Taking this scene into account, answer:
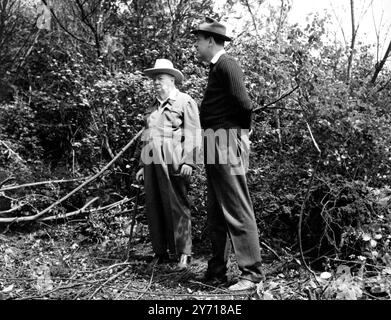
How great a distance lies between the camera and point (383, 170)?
17.8 ft

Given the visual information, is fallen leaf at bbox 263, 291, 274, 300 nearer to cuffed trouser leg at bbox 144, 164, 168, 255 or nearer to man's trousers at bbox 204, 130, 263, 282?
man's trousers at bbox 204, 130, 263, 282

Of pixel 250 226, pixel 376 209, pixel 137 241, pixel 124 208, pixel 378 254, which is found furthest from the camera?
pixel 124 208

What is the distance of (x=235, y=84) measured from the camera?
14.0 feet

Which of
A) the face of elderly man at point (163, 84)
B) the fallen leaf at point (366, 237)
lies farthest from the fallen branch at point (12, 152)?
the fallen leaf at point (366, 237)

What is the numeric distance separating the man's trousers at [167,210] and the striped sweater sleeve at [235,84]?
4.16ft

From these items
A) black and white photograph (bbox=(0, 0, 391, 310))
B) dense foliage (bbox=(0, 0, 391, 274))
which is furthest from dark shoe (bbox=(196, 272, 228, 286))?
dense foliage (bbox=(0, 0, 391, 274))

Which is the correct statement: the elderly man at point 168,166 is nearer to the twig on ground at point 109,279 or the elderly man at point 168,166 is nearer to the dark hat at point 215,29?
the twig on ground at point 109,279

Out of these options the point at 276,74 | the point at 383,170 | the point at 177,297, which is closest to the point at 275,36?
the point at 276,74

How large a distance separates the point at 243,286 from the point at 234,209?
60 cm

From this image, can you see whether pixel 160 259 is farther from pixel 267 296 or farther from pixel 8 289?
pixel 267 296

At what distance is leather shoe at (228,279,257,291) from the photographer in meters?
4.24

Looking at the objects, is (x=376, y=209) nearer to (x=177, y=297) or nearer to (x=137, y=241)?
(x=177, y=297)

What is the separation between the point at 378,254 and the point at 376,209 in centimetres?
50
